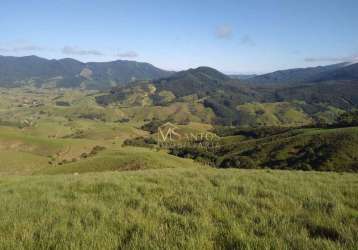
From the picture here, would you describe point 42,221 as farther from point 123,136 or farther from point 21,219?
point 123,136

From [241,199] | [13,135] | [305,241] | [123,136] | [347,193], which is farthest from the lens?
[123,136]

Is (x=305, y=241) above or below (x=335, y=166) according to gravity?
above

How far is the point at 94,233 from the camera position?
5.95 metres

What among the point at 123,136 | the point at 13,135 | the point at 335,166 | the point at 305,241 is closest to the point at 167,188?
the point at 305,241

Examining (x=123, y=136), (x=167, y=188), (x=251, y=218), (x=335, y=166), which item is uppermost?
(x=251, y=218)

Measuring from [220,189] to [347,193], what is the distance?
3.54 meters

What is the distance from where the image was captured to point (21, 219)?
733 cm

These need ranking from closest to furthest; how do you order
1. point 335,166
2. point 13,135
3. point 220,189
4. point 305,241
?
point 305,241 → point 220,189 → point 335,166 → point 13,135

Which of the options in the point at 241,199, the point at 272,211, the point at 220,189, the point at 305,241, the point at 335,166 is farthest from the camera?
the point at 335,166

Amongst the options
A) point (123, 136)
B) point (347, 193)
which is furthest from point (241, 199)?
point (123, 136)

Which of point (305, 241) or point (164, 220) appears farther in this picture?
point (164, 220)

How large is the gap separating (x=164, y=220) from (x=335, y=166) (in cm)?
8233

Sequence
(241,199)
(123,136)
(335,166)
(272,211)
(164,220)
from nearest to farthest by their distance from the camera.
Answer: (164,220) < (272,211) < (241,199) < (335,166) < (123,136)

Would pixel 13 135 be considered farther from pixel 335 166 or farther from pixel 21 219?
pixel 21 219
